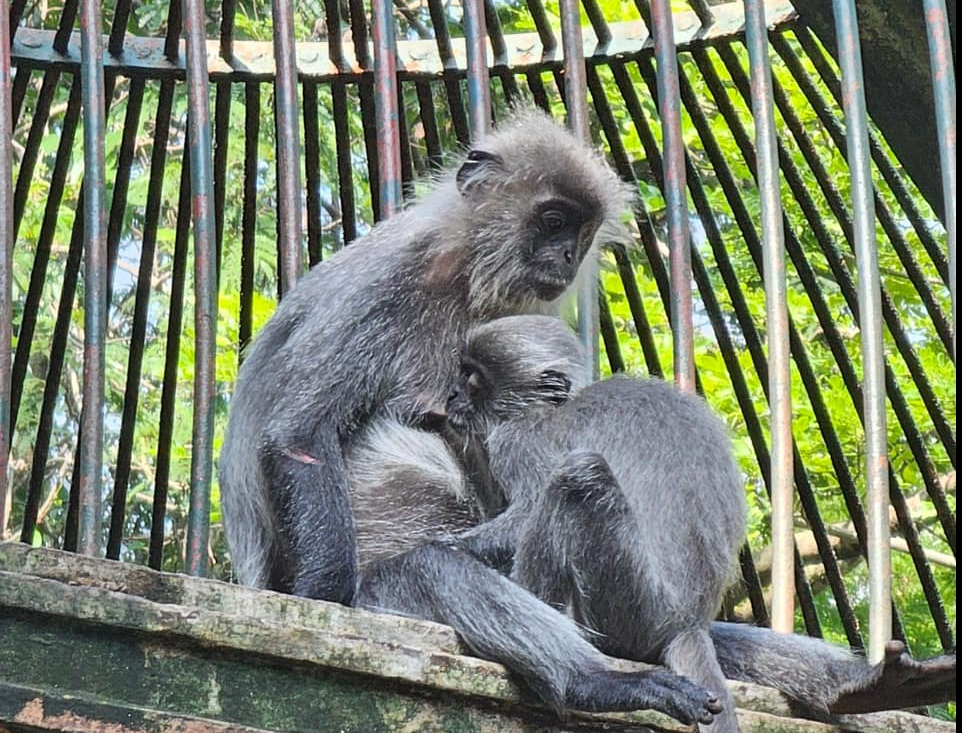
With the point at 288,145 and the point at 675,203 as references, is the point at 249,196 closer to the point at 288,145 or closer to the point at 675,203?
the point at 288,145

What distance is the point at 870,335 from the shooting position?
419 cm

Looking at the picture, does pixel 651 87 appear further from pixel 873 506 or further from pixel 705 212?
pixel 873 506

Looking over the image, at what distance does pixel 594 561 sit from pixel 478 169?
6.12ft

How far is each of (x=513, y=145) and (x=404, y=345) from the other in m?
0.98

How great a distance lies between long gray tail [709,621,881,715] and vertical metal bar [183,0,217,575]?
4.78 feet

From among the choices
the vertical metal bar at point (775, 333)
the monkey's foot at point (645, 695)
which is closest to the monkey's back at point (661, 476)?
the vertical metal bar at point (775, 333)

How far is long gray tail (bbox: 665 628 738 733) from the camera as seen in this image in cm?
385

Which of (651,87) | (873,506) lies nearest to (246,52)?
(651,87)

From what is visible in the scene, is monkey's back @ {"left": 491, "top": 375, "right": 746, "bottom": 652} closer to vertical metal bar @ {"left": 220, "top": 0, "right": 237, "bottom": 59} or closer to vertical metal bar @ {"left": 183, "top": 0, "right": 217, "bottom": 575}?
vertical metal bar @ {"left": 183, "top": 0, "right": 217, "bottom": 575}

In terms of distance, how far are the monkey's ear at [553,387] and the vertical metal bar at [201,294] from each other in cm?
99

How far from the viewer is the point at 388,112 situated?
5039 mm

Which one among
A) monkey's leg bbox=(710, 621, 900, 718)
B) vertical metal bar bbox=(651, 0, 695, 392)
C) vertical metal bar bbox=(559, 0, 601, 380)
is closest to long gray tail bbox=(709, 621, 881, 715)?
monkey's leg bbox=(710, 621, 900, 718)

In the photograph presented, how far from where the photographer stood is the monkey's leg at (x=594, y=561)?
165 inches

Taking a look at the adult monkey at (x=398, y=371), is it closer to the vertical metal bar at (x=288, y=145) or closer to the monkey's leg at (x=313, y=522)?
the monkey's leg at (x=313, y=522)
